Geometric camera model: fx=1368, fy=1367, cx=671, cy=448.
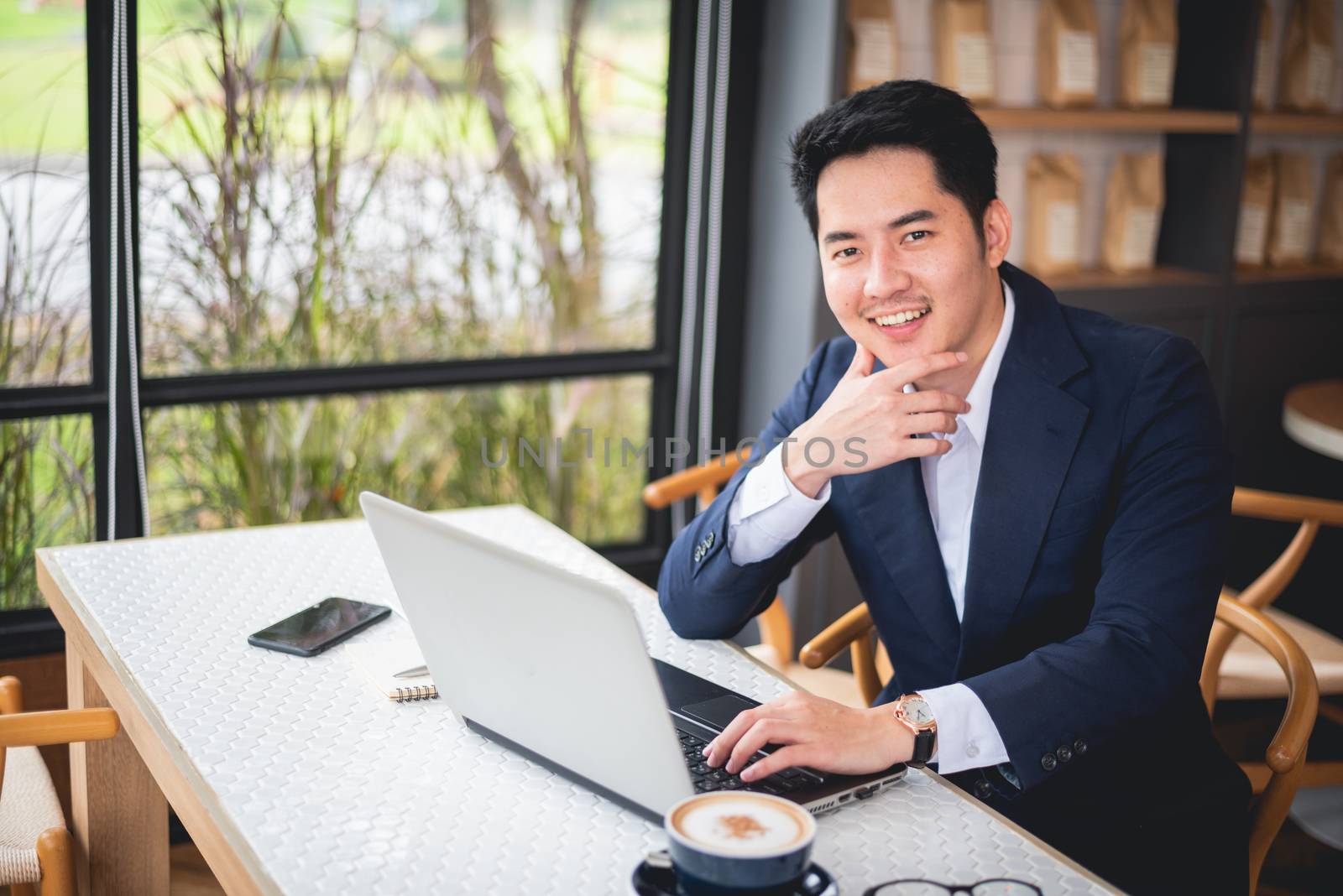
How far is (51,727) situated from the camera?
4.70 feet

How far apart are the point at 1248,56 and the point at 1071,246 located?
0.60 m

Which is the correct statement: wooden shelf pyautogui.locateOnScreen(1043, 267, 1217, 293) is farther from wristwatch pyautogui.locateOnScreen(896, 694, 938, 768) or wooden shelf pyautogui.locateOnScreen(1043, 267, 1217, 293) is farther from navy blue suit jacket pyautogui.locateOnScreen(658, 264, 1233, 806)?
wristwatch pyautogui.locateOnScreen(896, 694, 938, 768)

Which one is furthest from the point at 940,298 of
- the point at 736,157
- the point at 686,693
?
the point at 736,157

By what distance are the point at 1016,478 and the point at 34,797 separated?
1.34 metres

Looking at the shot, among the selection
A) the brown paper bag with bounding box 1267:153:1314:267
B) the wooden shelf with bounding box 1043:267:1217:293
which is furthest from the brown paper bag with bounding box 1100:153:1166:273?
the brown paper bag with bounding box 1267:153:1314:267

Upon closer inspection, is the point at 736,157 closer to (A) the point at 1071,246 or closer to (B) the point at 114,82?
(A) the point at 1071,246

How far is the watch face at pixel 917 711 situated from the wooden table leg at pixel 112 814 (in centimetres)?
103

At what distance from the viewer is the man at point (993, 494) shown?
1525 mm

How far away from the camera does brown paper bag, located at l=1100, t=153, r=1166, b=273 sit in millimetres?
3398

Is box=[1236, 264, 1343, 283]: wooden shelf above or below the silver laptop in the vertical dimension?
above

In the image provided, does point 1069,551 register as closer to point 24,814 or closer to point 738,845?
point 738,845

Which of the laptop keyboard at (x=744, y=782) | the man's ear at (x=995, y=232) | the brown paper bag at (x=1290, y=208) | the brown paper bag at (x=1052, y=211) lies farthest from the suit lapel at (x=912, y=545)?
the brown paper bag at (x=1290, y=208)

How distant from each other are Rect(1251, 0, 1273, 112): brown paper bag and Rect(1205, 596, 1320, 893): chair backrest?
2090 mm

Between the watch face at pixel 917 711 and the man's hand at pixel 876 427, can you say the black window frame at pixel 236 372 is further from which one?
the watch face at pixel 917 711
